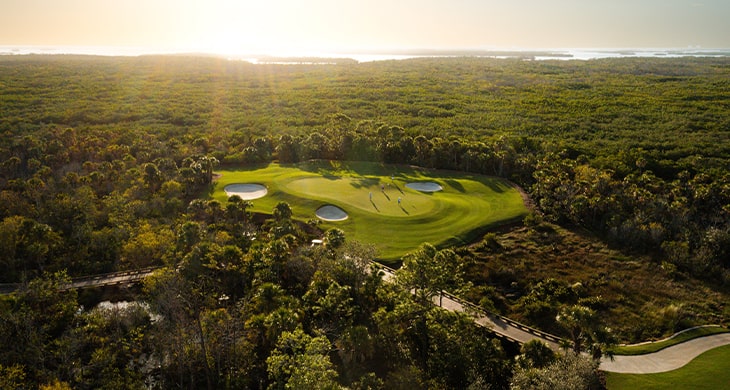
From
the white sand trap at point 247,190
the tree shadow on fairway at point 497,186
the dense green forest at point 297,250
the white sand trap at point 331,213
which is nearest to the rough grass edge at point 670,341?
the dense green forest at point 297,250

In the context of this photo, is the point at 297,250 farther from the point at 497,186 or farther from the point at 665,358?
the point at 497,186

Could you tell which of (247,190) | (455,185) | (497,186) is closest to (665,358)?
(497,186)

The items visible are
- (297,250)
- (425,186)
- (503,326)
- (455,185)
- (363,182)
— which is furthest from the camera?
(455,185)

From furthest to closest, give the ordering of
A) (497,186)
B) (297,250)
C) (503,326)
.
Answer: (497,186) < (297,250) < (503,326)

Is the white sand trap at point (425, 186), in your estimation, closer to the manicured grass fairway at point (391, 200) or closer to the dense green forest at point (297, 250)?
the manicured grass fairway at point (391, 200)

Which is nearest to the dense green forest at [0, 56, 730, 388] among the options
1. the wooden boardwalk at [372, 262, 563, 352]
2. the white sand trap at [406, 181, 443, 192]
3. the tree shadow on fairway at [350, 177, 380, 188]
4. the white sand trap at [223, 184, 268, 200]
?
the wooden boardwalk at [372, 262, 563, 352]

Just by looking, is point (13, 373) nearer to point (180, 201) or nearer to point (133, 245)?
point (133, 245)
